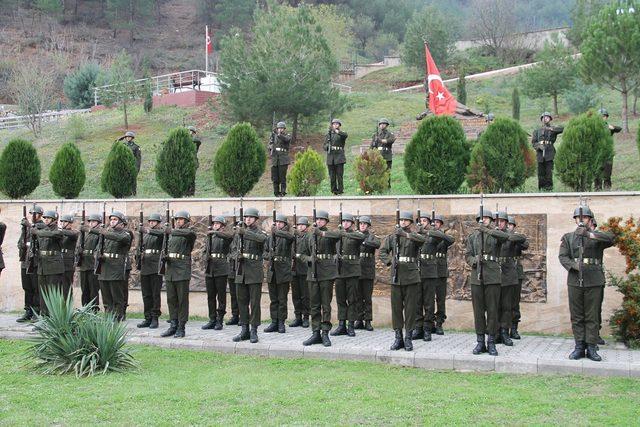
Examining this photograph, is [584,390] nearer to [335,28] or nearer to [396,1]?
[335,28]

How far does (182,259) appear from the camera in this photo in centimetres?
1191

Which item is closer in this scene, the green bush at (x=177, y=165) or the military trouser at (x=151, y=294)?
the military trouser at (x=151, y=294)

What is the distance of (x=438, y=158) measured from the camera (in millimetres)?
14070

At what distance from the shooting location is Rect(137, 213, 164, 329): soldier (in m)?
13.0

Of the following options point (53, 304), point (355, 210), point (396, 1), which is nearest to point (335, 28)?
point (396, 1)

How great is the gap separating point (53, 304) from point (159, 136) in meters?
20.8

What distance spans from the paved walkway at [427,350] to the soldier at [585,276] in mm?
426

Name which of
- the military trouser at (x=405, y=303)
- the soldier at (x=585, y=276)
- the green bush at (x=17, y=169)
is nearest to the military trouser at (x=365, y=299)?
the military trouser at (x=405, y=303)

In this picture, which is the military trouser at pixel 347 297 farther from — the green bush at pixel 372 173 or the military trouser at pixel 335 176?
the military trouser at pixel 335 176

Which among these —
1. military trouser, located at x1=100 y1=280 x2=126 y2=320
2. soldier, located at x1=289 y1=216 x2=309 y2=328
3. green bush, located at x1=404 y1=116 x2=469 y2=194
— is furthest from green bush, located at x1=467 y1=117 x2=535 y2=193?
military trouser, located at x1=100 y1=280 x2=126 y2=320

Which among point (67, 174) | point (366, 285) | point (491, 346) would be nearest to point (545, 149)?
point (366, 285)

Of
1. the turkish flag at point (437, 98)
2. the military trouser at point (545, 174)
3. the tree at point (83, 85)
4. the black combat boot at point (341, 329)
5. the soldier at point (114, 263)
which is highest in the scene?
the tree at point (83, 85)

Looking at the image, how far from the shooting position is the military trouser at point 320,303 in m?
10.9

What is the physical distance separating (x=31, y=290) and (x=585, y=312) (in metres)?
9.36
